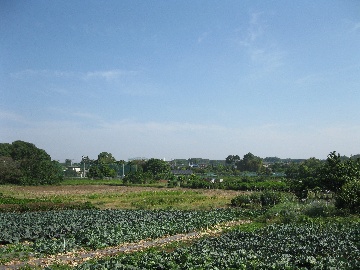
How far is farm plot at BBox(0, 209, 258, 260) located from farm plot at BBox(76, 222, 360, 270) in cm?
287

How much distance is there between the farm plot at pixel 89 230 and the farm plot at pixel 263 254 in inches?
113

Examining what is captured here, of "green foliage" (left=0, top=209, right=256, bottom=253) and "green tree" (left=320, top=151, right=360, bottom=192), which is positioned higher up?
"green tree" (left=320, top=151, right=360, bottom=192)

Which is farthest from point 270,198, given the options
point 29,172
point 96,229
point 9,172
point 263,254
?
point 9,172

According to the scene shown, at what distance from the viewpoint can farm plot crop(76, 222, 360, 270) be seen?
31.6 feet

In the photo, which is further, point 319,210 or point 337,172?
point 337,172

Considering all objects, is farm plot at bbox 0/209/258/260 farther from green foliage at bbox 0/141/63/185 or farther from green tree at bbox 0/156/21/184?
green tree at bbox 0/156/21/184

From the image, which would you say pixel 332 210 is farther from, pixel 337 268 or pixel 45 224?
pixel 45 224

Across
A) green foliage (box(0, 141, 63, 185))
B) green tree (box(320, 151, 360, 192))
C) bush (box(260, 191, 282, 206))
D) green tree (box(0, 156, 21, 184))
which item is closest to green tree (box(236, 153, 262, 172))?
green foliage (box(0, 141, 63, 185))

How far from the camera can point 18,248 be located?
13.4m

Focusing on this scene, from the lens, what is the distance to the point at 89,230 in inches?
622

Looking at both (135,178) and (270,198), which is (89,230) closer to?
(270,198)

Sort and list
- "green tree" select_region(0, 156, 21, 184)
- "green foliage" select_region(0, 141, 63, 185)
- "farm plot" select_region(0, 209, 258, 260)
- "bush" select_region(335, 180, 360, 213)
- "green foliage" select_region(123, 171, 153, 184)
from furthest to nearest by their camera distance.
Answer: "green tree" select_region(0, 156, 21, 184) < "green foliage" select_region(0, 141, 63, 185) < "green foliage" select_region(123, 171, 153, 184) < "bush" select_region(335, 180, 360, 213) < "farm plot" select_region(0, 209, 258, 260)

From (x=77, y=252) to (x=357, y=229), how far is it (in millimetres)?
11311

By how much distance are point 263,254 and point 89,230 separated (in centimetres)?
822
